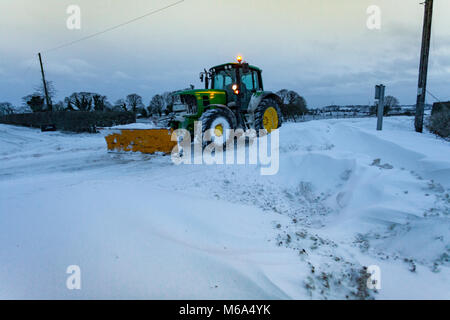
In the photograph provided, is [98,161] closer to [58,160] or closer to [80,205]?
[58,160]

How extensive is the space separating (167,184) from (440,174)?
4688 mm

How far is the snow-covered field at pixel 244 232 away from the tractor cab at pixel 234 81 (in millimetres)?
3594

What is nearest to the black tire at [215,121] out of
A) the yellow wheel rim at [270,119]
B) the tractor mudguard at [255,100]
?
the tractor mudguard at [255,100]

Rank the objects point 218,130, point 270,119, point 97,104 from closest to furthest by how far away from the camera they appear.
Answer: point 218,130, point 270,119, point 97,104

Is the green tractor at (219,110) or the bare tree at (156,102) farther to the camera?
the bare tree at (156,102)

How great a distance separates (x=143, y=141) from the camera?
24.5 feet

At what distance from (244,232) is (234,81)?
20.3 ft

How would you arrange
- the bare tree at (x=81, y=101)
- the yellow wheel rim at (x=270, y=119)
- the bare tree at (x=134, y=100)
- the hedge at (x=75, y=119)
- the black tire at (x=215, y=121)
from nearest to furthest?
the black tire at (x=215, y=121) → the yellow wheel rim at (x=270, y=119) → the hedge at (x=75, y=119) → the bare tree at (x=81, y=101) → the bare tree at (x=134, y=100)

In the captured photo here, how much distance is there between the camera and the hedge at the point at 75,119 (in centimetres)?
1658

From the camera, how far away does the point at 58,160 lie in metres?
7.05

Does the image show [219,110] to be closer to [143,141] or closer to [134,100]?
[143,141]

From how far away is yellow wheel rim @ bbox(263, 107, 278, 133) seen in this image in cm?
880

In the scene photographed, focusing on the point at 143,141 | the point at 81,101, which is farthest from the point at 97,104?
the point at 143,141

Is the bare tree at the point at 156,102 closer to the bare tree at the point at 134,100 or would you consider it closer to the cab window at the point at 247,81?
the bare tree at the point at 134,100
